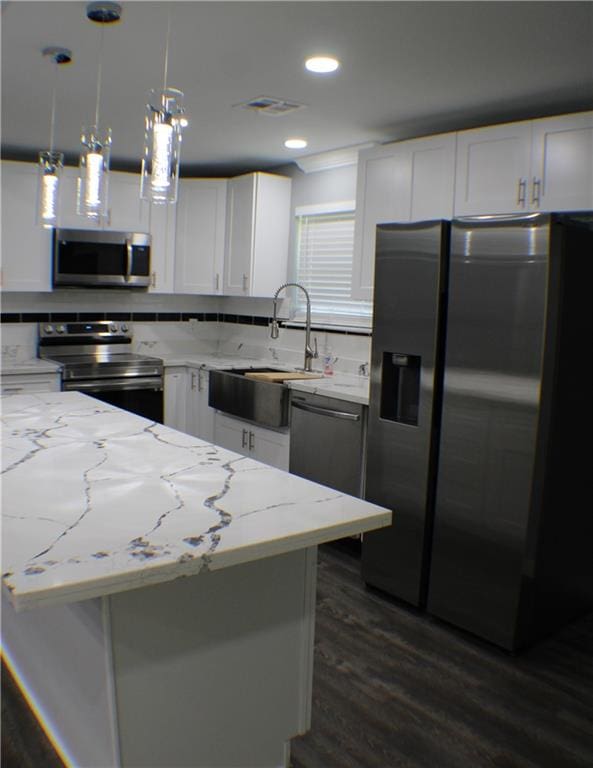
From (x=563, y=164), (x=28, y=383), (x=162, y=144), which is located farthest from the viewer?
(x=28, y=383)

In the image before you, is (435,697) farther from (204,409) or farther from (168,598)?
(204,409)

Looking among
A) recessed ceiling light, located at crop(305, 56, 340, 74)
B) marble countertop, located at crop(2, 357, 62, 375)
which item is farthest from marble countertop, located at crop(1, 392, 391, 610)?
marble countertop, located at crop(2, 357, 62, 375)

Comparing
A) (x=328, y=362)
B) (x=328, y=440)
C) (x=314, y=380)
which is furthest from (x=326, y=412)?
(x=328, y=362)

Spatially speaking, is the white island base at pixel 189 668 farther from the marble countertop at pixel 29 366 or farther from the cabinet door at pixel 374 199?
the marble countertop at pixel 29 366

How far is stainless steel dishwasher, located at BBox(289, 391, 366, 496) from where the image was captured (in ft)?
12.1

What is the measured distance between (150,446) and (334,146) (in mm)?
2739

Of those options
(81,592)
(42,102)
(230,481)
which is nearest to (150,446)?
(230,481)

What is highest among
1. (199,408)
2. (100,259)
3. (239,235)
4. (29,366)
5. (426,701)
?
(239,235)

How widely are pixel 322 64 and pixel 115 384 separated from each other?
2.86 m

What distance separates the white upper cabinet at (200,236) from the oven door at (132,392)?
83cm

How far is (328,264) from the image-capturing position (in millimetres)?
4875

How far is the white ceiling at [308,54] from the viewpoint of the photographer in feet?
7.66

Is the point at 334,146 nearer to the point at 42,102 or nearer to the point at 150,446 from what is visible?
the point at 42,102

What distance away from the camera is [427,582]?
3.13m
